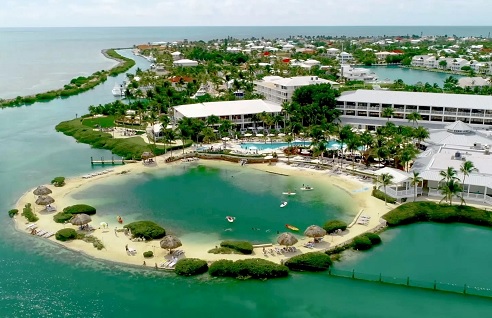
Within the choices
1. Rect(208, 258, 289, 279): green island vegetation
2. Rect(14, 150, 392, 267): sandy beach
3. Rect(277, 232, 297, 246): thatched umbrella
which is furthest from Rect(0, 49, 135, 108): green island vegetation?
Rect(277, 232, 297, 246): thatched umbrella

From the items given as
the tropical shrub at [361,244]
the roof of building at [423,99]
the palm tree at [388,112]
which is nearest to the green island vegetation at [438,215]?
the tropical shrub at [361,244]

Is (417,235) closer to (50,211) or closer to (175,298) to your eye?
(175,298)

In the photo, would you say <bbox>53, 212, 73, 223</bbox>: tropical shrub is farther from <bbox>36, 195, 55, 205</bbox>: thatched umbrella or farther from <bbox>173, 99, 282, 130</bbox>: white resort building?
<bbox>173, 99, 282, 130</bbox>: white resort building

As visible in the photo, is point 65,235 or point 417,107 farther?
point 417,107

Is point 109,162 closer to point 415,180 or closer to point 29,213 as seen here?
point 29,213

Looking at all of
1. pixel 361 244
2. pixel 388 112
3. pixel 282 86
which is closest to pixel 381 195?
pixel 361 244

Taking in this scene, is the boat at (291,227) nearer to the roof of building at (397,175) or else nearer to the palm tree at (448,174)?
the roof of building at (397,175)
